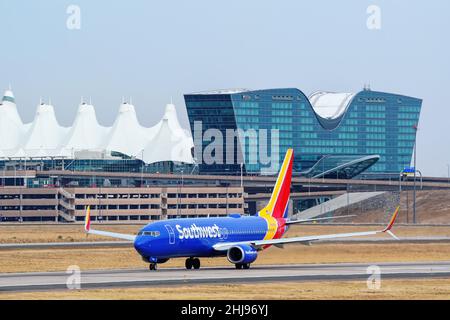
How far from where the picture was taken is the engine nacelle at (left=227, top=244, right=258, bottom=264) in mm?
66438

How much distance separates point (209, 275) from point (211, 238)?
27.0 ft

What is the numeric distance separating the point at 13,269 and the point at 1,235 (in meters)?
53.7

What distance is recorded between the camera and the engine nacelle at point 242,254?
6644cm

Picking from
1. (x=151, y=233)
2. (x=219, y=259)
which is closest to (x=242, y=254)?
(x=151, y=233)

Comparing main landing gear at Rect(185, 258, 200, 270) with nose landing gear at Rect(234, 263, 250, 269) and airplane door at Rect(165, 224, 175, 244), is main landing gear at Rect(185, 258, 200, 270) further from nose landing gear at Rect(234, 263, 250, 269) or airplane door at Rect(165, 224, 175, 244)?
airplane door at Rect(165, 224, 175, 244)

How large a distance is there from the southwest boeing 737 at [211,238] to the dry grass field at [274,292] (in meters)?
13.3

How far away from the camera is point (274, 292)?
4766 cm

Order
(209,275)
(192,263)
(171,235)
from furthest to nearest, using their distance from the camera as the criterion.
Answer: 1. (192,263)
2. (171,235)
3. (209,275)

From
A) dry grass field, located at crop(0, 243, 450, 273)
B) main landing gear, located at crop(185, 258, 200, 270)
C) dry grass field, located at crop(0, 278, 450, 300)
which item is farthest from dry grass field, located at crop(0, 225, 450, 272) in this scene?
dry grass field, located at crop(0, 278, 450, 300)

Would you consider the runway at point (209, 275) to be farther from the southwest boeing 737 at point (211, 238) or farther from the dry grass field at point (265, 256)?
the dry grass field at point (265, 256)

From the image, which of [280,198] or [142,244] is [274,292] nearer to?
Answer: [142,244]
